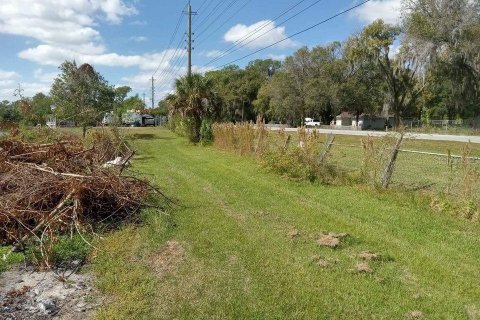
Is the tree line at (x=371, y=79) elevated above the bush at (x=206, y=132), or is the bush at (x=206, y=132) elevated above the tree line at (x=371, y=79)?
the tree line at (x=371, y=79)

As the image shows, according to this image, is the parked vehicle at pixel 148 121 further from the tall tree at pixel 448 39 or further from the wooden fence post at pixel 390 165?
the wooden fence post at pixel 390 165

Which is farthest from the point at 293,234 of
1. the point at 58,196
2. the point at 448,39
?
the point at 448,39

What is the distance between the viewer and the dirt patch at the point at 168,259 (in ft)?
16.8

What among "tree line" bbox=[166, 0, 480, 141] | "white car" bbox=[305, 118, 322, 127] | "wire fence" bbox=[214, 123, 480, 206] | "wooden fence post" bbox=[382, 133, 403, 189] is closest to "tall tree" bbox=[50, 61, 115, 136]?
"tree line" bbox=[166, 0, 480, 141]

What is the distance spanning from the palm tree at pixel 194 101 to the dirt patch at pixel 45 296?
21352 mm

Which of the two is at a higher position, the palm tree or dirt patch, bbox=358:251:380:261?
the palm tree

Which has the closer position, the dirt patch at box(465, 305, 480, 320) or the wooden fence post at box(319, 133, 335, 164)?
the dirt patch at box(465, 305, 480, 320)

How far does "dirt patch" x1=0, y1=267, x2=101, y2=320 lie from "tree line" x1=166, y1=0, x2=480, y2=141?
21.5 m

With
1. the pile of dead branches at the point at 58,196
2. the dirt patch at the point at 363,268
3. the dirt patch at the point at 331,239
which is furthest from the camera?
the pile of dead branches at the point at 58,196

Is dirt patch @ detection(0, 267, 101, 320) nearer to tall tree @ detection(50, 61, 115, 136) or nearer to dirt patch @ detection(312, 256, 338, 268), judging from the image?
dirt patch @ detection(312, 256, 338, 268)

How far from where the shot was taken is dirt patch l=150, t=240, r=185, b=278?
512 centimetres

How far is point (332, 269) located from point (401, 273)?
0.80 meters

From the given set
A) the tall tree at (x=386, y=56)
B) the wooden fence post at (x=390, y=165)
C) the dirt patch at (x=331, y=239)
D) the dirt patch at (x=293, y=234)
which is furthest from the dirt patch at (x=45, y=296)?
the tall tree at (x=386, y=56)

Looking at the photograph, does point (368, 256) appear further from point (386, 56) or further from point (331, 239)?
point (386, 56)
